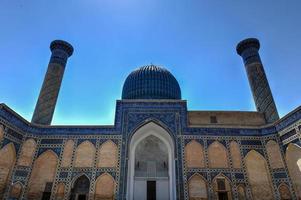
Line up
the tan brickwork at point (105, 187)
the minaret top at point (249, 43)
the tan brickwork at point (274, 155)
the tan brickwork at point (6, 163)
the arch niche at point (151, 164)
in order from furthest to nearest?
the minaret top at point (249, 43)
the arch niche at point (151, 164)
the tan brickwork at point (274, 155)
the tan brickwork at point (105, 187)
the tan brickwork at point (6, 163)

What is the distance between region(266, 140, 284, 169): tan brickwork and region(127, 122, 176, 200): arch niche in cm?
422

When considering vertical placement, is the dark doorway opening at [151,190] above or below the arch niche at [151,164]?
below

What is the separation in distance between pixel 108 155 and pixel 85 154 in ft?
3.47

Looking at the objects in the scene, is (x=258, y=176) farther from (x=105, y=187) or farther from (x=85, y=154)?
(x=85, y=154)

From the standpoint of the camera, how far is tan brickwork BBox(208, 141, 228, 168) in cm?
1004

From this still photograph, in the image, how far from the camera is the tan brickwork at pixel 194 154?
10023 millimetres

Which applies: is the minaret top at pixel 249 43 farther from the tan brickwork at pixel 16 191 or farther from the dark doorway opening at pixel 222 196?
the tan brickwork at pixel 16 191

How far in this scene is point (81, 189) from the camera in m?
9.84

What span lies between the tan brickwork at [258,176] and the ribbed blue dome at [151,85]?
569 centimetres

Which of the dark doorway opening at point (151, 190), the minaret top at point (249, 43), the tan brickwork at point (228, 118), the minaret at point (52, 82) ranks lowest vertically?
the dark doorway opening at point (151, 190)

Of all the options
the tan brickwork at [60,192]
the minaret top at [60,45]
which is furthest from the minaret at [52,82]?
the tan brickwork at [60,192]

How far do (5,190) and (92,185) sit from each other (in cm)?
326

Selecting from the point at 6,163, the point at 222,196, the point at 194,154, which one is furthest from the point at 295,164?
the point at 6,163

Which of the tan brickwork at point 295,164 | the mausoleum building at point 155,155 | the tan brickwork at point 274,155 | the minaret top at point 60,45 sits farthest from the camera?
the minaret top at point 60,45
